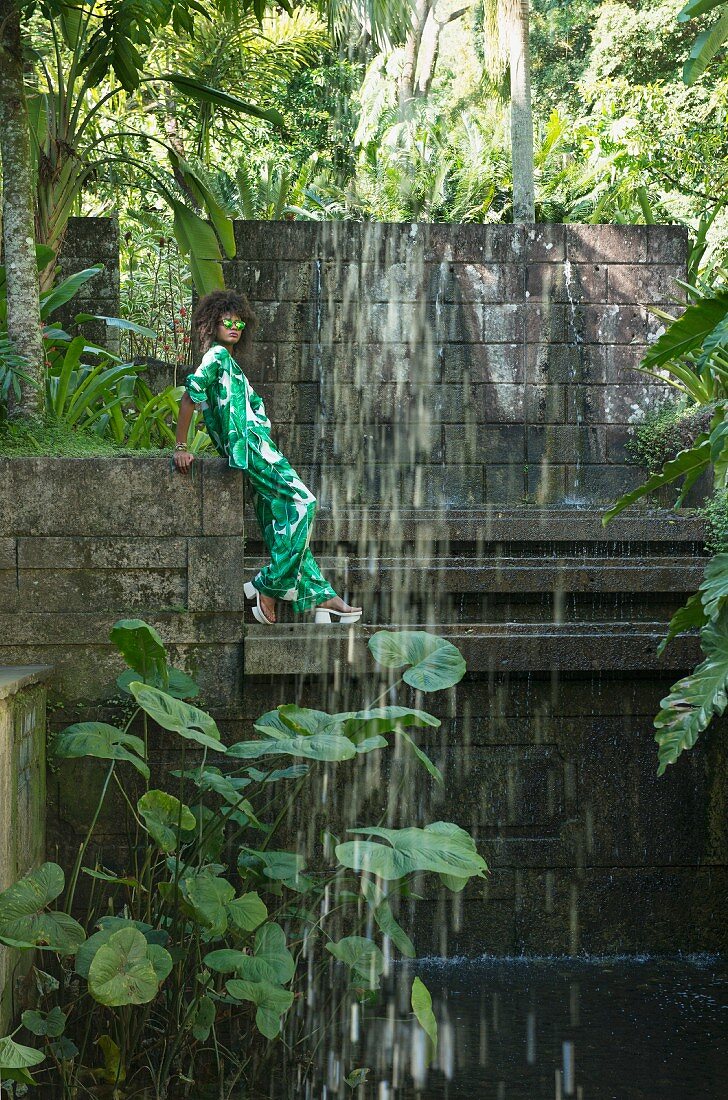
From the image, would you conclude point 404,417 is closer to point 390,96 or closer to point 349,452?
point 349,452

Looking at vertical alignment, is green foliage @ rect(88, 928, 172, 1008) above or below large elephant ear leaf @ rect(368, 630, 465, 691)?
below

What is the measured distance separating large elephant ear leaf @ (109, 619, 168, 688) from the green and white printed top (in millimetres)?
1255

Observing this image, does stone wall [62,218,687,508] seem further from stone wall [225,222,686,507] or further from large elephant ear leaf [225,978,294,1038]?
large elephant ear leaf [225,978,294,1038]

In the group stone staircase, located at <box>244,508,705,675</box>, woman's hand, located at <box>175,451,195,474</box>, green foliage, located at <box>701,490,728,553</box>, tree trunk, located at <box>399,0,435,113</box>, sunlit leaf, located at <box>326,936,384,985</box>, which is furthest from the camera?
tree trunk, located at <box>399,0,435,113</box>

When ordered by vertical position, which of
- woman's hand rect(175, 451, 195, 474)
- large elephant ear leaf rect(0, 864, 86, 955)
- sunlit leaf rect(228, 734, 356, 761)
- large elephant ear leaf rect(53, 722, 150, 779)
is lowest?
large elephant ear leaf rect(0, 864, 86, 955)

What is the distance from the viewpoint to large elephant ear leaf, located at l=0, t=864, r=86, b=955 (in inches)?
122

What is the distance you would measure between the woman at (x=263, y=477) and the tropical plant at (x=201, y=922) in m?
0.98

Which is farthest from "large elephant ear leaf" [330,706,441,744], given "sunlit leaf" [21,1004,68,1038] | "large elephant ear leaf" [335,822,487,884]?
"sunlit leaf" [21,1004,68,1038]

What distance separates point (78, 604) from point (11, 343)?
5.12 feet

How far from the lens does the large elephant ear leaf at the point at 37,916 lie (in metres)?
3.11

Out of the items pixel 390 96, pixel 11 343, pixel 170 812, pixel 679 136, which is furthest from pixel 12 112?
pixel 390 96

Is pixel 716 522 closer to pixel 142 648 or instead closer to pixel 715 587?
pixel 715 587

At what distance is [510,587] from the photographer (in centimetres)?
544

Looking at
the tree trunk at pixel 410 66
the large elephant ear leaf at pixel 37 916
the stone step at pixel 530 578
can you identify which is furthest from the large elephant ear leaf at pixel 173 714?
the tree trunk at pixel 410 66
